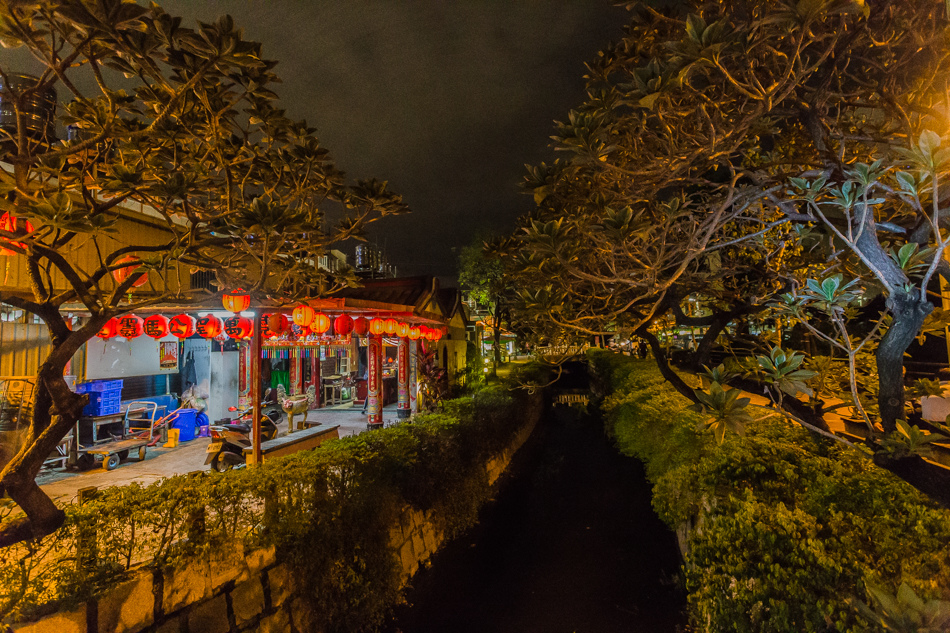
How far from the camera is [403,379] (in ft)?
43.8

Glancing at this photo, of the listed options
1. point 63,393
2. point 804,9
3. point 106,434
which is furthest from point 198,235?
point 106,434

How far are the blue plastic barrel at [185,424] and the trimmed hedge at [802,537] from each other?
1167 centimetres

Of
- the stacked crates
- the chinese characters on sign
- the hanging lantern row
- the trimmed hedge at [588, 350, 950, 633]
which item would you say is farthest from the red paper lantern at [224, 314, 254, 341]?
the trimmed hedge at [588, 350, 950, 633]

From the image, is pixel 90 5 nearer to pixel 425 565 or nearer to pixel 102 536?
pixel 102 536

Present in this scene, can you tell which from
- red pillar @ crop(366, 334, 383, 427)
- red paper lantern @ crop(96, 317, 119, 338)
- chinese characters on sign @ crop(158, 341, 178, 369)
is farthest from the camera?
red pillar @ crop(366, 334, 383, 427)

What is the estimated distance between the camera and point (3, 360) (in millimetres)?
7660

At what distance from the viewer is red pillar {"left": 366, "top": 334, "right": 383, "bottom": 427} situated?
37.9 ft

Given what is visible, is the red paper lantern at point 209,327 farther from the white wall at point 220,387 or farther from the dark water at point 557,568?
the dark water at point 557,568

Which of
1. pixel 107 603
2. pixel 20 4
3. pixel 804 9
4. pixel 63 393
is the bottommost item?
pixel 107 603

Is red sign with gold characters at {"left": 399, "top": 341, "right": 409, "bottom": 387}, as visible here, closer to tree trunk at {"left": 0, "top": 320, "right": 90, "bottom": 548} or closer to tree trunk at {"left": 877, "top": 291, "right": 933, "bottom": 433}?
tree trunk at {"left": 0, "top": 320, "right": 90, "bottom": 548}

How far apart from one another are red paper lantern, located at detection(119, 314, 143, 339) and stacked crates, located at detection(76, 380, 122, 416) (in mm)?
2663

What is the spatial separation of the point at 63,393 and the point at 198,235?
5.54 ft

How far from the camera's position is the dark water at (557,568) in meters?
5.89

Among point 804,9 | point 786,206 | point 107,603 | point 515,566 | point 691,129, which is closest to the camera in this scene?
point 804,9
